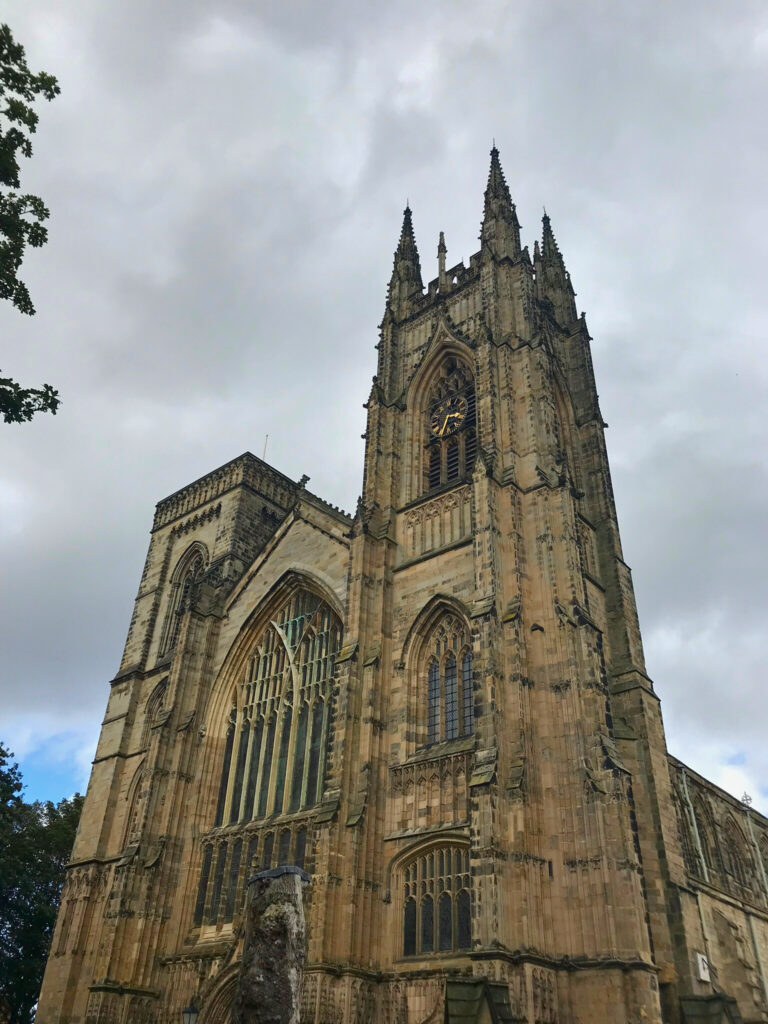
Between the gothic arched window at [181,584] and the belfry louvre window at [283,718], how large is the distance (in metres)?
7.92

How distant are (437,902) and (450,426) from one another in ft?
51.4

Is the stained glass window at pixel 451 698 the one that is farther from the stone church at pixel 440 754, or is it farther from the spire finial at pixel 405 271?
the spire finial at pixel 405 271

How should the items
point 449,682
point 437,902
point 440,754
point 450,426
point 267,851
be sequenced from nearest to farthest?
point 437,902
point 440,754
point 449,682
point 267,851
point 450,426

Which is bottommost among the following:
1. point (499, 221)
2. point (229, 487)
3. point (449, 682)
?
point (449, 682)

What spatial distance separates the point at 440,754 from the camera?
71.8 feet

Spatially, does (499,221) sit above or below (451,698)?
above

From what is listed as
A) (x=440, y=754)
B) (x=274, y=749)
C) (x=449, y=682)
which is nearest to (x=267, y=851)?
(x=274, y=749)

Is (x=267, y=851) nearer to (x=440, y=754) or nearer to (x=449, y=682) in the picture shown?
(x=440, y=754)

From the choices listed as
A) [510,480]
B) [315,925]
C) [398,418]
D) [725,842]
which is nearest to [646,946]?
[315,925]

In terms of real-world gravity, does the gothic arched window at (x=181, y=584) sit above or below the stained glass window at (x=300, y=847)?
above

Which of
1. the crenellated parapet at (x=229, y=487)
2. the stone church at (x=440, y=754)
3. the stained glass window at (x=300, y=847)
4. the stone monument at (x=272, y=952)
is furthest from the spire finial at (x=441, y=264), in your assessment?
the stone monument at (x=272, y=952)

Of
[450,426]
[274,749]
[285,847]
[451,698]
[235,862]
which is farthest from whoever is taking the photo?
[450,426]

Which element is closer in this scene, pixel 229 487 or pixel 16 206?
pixel 16 206

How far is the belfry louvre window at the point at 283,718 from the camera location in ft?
84.0
